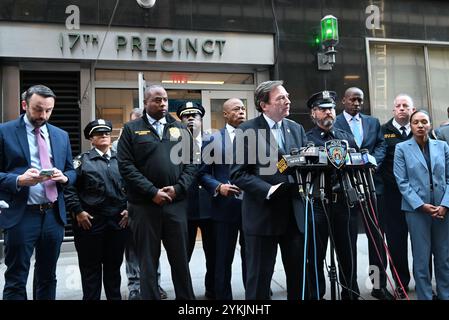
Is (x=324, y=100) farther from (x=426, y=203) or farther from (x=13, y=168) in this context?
(x=13, y=168)

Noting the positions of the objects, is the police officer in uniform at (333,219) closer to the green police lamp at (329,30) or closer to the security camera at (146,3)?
the green police lamp at (329,30)

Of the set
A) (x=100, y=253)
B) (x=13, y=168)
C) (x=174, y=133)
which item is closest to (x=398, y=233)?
(x=174, y=133)

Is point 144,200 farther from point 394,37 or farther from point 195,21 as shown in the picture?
point 394,37

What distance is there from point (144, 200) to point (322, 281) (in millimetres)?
1932

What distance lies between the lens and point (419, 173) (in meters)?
4.47

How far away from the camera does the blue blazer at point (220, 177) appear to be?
466 centimetres

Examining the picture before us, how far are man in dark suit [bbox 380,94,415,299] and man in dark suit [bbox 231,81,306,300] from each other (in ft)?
6.53

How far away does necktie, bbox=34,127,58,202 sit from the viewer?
384cm

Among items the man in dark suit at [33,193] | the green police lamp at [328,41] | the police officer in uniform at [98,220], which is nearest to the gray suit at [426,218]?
the police officer in uniform at [98,220]

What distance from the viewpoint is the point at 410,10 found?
919 centimetres

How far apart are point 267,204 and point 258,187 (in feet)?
0.68

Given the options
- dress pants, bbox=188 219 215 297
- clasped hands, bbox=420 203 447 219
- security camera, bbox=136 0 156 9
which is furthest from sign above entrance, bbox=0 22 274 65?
clasped hands, bbox=420 203 447 219

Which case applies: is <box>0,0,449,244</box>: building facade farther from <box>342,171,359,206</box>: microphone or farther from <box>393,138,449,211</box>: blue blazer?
<box>342,171,359,206</box>: microphone

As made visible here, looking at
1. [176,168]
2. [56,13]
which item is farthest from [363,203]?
[56,13]
